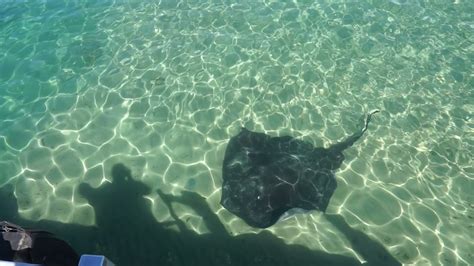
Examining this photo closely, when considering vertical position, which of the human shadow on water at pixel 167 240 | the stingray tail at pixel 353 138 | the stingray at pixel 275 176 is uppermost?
the stingray at pixel 275 176

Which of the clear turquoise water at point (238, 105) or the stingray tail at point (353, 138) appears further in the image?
the stingray tail at point (353, 138)

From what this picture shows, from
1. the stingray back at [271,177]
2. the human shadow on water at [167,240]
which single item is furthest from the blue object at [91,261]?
the stingray back at [271,177]

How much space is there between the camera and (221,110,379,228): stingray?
7668 millimetres

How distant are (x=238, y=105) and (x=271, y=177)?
274 centimetres

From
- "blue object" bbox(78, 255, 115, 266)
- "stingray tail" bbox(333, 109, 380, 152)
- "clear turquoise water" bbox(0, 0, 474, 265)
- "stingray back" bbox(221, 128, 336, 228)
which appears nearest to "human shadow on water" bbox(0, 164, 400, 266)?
"clear turquoise water" bbox(0, 0, 474, 265)

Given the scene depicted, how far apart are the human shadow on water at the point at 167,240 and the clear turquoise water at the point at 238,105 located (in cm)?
8

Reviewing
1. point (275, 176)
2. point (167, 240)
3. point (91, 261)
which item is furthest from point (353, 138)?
point (91, 261)

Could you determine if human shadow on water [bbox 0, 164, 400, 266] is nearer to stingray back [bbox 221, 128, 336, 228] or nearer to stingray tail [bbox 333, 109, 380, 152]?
stingray back [bbox 221, 128, 336, 228]

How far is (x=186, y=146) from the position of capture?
925 cm

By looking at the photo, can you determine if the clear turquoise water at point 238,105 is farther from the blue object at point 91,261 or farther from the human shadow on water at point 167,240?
the blue object at point 91,261

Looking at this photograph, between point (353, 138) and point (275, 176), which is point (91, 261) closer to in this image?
point (275, 176)

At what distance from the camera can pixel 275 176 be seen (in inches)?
321

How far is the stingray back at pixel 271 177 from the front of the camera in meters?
7.66

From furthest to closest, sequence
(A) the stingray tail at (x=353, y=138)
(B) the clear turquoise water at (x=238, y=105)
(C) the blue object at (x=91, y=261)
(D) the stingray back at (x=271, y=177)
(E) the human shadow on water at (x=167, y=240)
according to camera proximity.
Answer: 1. (A) the stingray tail at (x=353, y=138)
2. (B) the clear turquoise water at (x=238, y=105)
3. (D) the stingray back at (x=271, y=177)
4. (E) the human shadow on water at (x=167, y=240)
5. (C) the blue object at (x=91, y=261)
